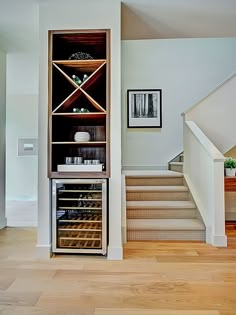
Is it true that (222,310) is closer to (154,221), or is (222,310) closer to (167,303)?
(167,303)

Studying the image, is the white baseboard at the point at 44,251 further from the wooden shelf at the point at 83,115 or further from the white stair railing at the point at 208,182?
the white stair railing at the point at 208,182

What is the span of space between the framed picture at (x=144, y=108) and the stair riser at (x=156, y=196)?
245cm

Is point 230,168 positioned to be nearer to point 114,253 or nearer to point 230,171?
point 230,171

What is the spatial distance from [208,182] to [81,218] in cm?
162

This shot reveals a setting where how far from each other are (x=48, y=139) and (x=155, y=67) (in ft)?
13.7

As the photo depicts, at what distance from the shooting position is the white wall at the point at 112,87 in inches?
112

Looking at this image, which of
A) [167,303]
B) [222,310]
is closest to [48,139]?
[167,303]

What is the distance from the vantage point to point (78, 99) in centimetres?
324

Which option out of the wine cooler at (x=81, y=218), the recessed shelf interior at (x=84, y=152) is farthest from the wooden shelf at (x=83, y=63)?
the wine cooler at (x=81, y=218)

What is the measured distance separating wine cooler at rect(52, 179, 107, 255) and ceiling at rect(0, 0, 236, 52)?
5.86 ft

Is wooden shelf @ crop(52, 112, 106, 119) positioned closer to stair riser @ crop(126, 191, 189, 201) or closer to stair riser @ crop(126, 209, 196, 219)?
stair riser @ crop(126, 209, 196, 219)

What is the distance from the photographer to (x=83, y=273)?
8.05 ft

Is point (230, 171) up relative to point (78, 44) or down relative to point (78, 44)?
down

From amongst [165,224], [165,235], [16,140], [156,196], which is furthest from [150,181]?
[16,140]
